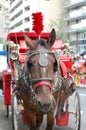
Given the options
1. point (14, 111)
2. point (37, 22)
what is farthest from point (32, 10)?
point (37, 22)

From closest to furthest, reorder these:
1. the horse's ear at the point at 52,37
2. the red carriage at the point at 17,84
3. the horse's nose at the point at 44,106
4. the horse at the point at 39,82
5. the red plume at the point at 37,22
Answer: the horse's nose at the point at 44,106 < the horse at the point at 39,82 < the horse's ear at the point at 52,37 < the red plume at the point at 37,22 < the red carriage at the point at 17,84

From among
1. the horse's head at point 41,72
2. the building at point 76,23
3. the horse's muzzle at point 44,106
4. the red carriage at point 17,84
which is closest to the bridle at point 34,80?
the horse's head at point 41,72

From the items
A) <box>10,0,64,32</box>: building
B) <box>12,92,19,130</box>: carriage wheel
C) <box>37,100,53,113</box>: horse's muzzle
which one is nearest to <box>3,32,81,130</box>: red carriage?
<box>12,92,19,130</box>: carriage wheel

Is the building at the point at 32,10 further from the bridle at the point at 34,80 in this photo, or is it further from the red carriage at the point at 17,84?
the bridle at the point at 34,80

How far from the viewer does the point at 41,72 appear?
6289 millimetres

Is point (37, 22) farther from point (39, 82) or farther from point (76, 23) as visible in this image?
point (76, 23)

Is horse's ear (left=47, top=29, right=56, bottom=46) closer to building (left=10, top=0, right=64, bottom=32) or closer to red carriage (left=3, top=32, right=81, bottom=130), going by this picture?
red carriage (left=3, top=32, right=81, bottom=130)

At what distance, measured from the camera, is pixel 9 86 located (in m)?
9.51

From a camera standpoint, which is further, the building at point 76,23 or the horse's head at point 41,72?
the building at point 76,23

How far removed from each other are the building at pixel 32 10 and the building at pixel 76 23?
4.05 m

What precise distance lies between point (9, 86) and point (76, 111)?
1633 millimetres

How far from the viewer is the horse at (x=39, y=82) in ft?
20.1

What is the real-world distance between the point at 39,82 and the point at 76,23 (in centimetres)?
6971

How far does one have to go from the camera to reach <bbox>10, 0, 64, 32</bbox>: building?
84.6 metres
